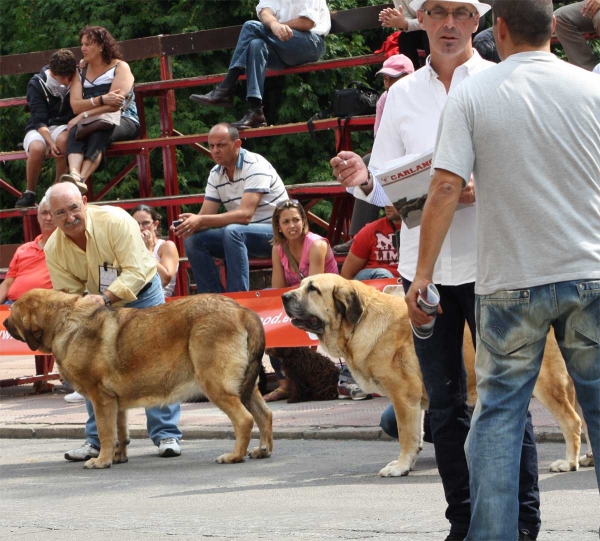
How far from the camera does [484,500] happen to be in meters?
3.75

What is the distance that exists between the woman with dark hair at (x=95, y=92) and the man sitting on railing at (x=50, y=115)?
0.23 metres

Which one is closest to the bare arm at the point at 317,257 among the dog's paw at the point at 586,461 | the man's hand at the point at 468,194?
the dog's paw at the point at 586,461

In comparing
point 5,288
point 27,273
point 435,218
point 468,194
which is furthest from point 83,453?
point 435,218

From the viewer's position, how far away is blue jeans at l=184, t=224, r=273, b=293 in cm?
1100

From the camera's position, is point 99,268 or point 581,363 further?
point 99,268

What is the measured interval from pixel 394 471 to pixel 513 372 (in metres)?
3.20

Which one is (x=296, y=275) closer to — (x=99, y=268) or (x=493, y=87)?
(x=99, y=268)

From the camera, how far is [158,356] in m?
8.13

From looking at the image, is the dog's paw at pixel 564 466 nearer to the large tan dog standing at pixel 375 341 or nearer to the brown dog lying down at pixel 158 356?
the large tan dog standing at pixel 375 341

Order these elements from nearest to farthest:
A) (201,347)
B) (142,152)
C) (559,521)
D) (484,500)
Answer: (484,500) < (559,521) < (201,347) < (142,152)

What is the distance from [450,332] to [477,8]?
1.30 m

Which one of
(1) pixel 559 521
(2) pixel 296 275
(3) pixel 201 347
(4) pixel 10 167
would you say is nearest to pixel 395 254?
(2) pixel 296 275

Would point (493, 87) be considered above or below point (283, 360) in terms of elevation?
above

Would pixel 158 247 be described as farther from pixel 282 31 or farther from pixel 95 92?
pixel 282 31
